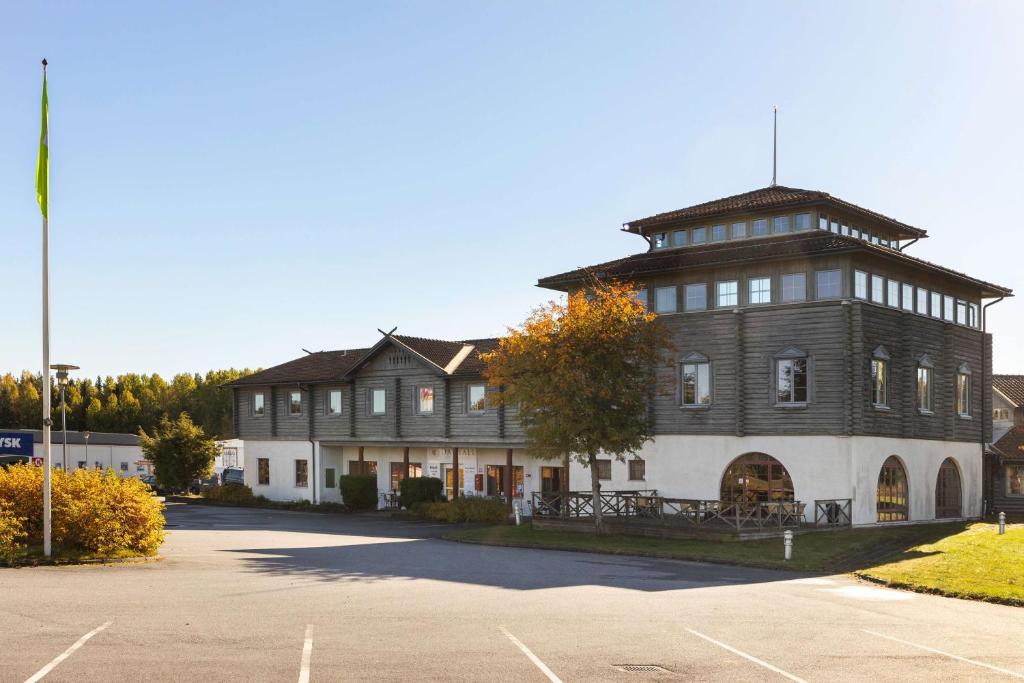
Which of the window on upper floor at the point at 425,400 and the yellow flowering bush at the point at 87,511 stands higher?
the window on upper floor at the point at 425,400

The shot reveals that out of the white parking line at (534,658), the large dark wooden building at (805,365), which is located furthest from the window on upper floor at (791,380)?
the white parking line at (534,658)

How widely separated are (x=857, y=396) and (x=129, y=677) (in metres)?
28.5

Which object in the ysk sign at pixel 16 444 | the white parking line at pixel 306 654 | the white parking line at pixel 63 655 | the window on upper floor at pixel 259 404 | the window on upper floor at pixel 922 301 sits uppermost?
the window on upper floor at pixel 922 301

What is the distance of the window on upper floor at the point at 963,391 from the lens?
4312cm

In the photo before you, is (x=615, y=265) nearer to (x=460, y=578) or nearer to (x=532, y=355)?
(x=532, y=355)

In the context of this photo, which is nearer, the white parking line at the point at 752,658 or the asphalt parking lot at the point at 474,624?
the white parking line at the point at 752,658

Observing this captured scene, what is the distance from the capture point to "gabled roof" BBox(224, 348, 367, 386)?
5631cm

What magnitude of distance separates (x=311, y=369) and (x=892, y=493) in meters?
32.3

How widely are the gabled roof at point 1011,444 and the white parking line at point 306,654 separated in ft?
140

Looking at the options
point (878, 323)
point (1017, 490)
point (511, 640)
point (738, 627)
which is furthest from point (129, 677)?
point (1017, 490)

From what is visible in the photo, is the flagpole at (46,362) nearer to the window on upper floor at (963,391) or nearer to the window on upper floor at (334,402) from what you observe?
the window on upper floor at (334,402)

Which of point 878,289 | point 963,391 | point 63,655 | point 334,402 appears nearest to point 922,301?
point 878,289

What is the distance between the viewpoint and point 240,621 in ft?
54.8

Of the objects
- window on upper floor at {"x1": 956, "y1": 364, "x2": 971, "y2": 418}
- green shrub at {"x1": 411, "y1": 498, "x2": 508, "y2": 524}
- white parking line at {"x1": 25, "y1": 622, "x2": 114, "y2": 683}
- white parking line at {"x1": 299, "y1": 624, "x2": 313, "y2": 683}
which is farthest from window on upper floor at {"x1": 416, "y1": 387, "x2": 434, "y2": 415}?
white parking line at {"x1": 25, "y1": 622, "x2": 114, "y2": 683}
